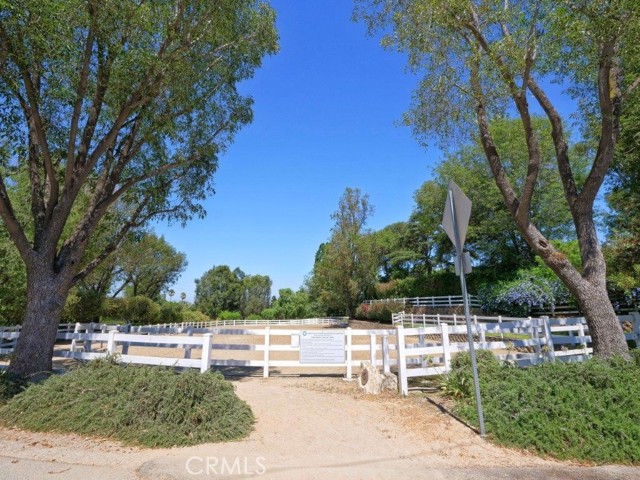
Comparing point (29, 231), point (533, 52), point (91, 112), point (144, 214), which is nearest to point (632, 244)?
point (533, 52)

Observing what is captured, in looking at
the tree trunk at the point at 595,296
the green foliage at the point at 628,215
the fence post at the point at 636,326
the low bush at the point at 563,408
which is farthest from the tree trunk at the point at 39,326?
the green foliage at the point at 628,215

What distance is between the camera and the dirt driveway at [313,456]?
4.07m

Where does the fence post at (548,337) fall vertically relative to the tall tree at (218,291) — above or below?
below

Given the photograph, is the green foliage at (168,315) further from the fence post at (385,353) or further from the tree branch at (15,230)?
the fence post at (385,353)

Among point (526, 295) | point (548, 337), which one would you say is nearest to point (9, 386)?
point (548, 337)

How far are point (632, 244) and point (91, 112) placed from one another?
17.4m

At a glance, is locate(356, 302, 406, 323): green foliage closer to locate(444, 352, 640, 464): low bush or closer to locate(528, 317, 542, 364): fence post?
locate(528, 317, 542, 364): fence post

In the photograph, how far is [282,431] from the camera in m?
5.36

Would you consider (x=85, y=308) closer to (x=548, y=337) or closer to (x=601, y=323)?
(x=548, y=337)

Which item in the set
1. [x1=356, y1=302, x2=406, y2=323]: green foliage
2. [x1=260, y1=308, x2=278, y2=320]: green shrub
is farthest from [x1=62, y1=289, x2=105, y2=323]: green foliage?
[x1=260, y1=308, x2=278, y2=320]: green shrub

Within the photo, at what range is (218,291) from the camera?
232 feet

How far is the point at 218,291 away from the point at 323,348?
64917mm
